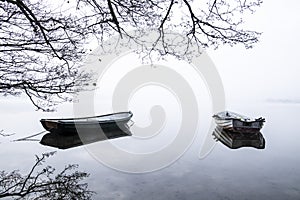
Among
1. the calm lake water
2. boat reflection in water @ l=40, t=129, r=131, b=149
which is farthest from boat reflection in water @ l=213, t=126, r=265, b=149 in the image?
boat reflection in water @ l=40, t=129, r=131, b=149

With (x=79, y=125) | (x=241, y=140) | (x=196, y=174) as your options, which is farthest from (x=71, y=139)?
(x=241, y=140)

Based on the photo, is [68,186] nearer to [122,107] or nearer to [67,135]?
[67,135]

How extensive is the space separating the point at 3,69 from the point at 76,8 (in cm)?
145

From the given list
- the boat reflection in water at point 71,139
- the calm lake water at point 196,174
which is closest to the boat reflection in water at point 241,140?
the calm lake water at point 196,174

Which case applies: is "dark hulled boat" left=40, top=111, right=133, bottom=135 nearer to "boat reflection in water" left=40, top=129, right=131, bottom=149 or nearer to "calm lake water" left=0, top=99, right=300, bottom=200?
"boat reflection in water" left=40, top=129, right=131, bottom=149

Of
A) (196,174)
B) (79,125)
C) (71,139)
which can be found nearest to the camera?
(196,174)

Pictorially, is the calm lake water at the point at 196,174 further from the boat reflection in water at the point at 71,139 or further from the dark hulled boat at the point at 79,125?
the dark hulled boat at the point at 79,125

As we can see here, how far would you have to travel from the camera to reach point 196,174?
314 inches

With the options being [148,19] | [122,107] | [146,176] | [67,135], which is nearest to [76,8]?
[148,19]

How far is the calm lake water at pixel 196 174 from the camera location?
251 inches

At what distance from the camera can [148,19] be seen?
320cm

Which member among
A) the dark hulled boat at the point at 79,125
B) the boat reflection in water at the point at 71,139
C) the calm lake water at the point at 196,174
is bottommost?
the calm lake water at the point at 196,174

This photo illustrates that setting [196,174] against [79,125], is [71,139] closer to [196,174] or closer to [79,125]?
[79,125]

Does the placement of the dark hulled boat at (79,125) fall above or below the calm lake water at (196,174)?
above
